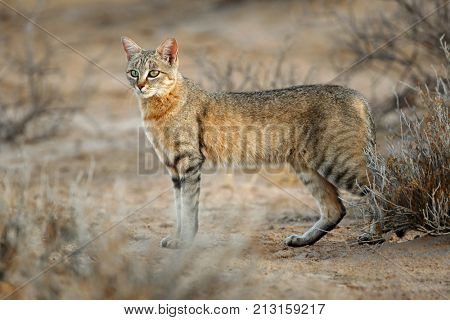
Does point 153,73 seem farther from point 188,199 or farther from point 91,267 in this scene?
point 91,267

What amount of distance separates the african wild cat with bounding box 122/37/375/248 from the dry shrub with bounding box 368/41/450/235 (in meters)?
0.26

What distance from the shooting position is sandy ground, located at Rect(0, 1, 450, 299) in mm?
4688

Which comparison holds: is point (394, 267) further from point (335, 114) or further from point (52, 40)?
point (52, 40)

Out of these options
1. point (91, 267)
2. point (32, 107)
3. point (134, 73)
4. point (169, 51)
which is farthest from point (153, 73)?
point (32, 107)

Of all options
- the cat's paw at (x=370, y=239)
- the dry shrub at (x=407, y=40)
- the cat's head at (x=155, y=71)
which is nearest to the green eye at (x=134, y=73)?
the cat's head at (x=155, y=71)

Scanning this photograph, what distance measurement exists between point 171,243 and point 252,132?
114 centimetres

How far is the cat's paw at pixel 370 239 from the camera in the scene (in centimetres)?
543

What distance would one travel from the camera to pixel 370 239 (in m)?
5.46

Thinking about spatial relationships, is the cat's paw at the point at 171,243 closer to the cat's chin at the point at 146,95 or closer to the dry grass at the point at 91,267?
the dry grass at the point at 91,267

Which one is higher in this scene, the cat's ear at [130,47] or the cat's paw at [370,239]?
the cat's ear at [130,47]

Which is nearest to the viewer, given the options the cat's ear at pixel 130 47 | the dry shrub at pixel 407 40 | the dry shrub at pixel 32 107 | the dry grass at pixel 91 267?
the dry grass at pixel 91 267

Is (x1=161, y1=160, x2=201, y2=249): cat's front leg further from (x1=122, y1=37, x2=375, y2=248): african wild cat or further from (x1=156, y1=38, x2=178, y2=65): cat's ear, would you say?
(x1=156, y1=38, x2=178, y2=65): cat's ear

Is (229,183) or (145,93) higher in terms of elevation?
(145,93)
